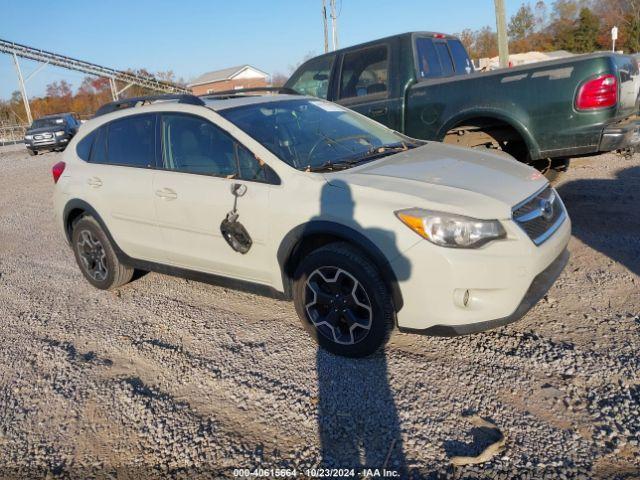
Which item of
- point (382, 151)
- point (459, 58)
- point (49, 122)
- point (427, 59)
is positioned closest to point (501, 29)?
point (459, 58)

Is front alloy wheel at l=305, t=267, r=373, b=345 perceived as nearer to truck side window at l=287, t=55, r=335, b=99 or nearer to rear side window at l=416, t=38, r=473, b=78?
rear side window at l=416, t=38, r=473, b=78

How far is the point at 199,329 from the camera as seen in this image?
395cm

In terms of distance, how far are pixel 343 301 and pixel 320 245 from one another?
1.35 feet

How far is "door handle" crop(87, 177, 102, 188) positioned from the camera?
452 centimetres

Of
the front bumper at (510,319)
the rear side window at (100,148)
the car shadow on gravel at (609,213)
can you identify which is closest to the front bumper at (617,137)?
the car shadow on gravel at (609,213)

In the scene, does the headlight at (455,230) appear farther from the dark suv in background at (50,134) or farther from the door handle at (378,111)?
the dark suv in background at (50,134)

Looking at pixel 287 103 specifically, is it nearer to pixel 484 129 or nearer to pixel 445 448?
pixel 484 129

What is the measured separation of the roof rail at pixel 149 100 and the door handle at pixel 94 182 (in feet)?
2.43

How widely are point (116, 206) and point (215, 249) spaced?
1247 millimetres

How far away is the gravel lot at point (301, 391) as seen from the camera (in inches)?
97.0

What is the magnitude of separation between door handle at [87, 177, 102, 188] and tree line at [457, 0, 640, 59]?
2249 inches

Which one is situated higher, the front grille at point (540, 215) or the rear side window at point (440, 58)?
the rear side window at point (440, 58)

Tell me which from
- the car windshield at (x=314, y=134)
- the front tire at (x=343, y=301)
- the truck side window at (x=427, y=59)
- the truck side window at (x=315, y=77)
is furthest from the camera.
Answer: the truck side window at (x=315, y=77)

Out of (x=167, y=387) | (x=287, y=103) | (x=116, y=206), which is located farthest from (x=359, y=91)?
(x=167, y=387)
